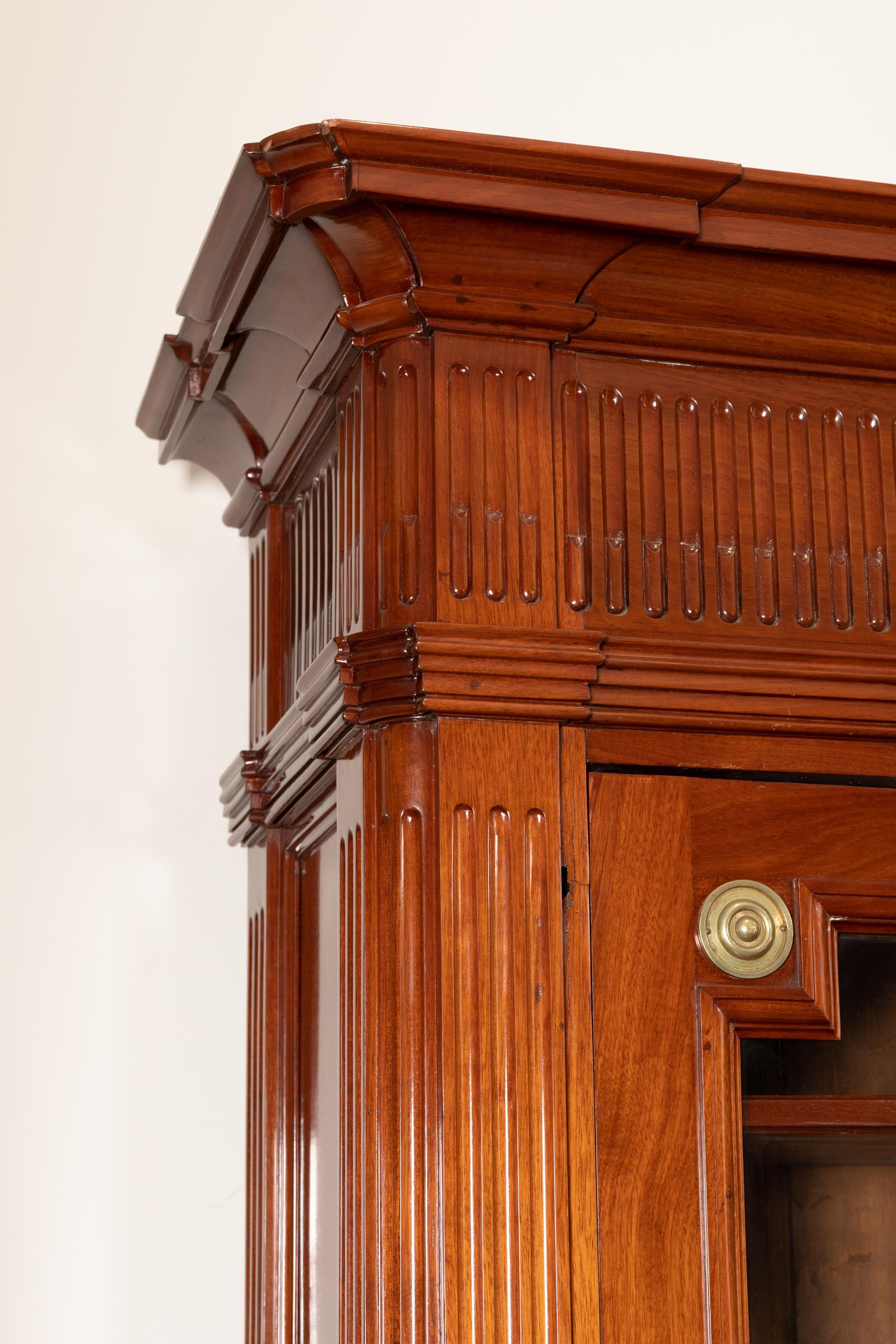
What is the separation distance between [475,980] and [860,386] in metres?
0.61

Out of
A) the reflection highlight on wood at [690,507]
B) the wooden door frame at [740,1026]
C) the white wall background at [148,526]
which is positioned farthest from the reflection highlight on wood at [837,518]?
the white wall background at [148,526]

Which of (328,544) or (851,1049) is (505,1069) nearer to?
(851,1049)

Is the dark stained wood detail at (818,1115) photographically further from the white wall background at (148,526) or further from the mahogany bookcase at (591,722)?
the white wall background at (148,526)

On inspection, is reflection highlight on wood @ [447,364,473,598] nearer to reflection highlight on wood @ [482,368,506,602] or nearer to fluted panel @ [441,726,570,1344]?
reflection highlight on wood @ [482,368,506,602]

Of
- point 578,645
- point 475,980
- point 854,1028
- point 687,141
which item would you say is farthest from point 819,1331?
point 687,141

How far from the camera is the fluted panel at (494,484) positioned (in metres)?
1.29

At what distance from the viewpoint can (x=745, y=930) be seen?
132 centimetres

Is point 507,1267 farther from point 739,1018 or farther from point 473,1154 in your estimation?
point 739,1018

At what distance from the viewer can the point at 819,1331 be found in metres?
1.30

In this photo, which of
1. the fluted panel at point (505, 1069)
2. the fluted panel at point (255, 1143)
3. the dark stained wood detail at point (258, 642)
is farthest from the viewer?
the dark stained wood detail at point (258, 642)

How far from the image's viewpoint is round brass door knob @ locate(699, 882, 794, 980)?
51.9 inches

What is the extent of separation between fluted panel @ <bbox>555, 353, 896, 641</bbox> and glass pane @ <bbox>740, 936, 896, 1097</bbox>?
26cm

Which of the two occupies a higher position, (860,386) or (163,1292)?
(860,386)

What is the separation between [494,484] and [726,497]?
212mm
